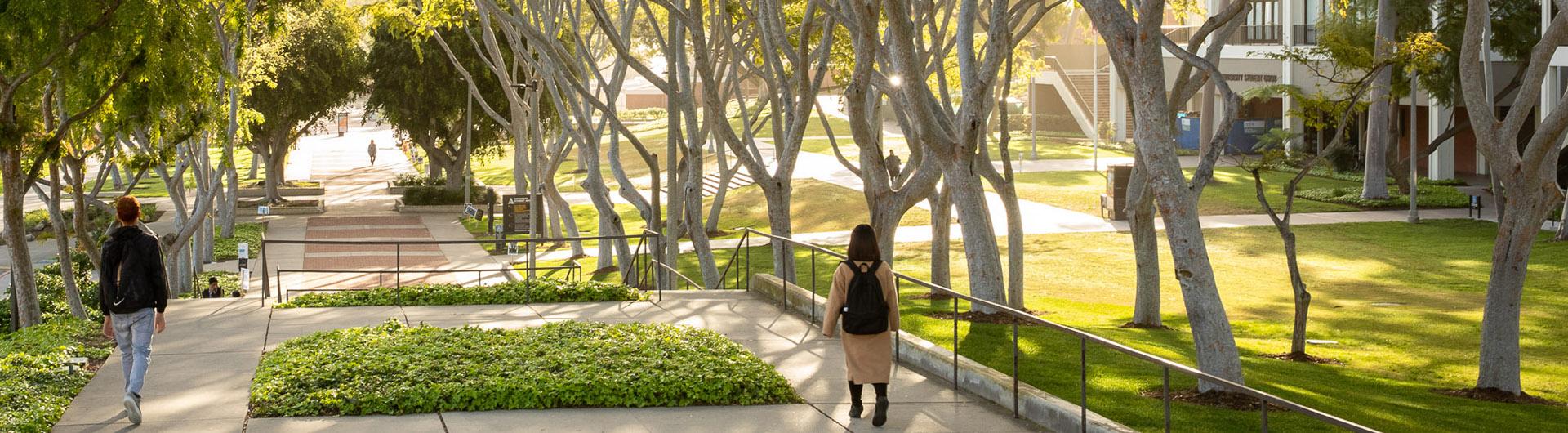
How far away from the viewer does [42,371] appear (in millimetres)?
10633

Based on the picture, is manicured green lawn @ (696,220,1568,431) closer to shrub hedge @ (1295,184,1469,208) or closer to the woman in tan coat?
the woman in tan coat

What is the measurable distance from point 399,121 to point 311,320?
1350 inches

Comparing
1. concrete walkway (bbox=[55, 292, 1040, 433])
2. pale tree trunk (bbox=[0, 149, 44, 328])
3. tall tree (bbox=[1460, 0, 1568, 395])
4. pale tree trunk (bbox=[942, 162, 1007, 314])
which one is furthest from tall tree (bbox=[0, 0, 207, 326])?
tall tree (bbox=[1460, 0, 1568, 395])

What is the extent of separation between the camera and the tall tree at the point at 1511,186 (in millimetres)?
13117

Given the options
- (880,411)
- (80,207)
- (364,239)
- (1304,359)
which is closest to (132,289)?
(880,411)

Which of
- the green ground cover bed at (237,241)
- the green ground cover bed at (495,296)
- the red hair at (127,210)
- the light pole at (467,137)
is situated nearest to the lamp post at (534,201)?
the light pole at (467,137)

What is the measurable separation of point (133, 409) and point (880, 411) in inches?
185

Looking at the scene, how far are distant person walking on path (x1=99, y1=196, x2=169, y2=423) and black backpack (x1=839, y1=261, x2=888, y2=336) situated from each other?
4.39 metres

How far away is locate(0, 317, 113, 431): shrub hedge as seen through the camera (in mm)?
9188

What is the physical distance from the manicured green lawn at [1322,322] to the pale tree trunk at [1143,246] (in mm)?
481

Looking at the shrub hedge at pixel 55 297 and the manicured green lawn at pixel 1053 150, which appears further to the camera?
the manicured green lawn at pixel 1053 150

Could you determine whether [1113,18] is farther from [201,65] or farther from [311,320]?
[201,65]

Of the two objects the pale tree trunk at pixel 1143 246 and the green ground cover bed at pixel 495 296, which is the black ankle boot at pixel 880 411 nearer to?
the green ground cover bed at pixel 495 296

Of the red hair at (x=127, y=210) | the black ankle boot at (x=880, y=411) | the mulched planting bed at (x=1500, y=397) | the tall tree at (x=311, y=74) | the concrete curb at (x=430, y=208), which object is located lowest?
the mulched planting bed at (x=1500, y=397)
